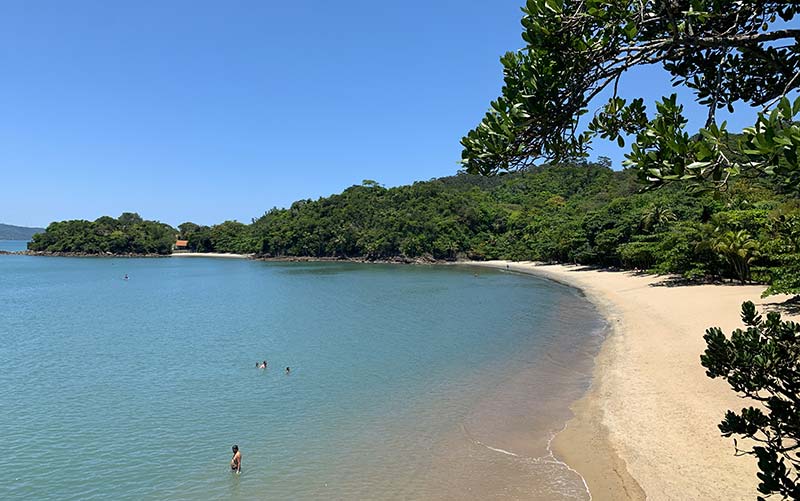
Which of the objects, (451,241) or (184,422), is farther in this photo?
(451,241)

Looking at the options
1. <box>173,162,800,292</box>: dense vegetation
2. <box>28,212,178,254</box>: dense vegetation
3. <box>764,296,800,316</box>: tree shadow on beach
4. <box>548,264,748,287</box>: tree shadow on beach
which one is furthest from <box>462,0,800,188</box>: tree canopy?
<box>28,212,178,254</box>: dense vegetation

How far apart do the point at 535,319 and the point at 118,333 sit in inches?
959

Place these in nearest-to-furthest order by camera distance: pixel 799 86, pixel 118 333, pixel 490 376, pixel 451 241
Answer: pixel 799 86, pixel 490 376, pixel 118 333, pixel 451 241

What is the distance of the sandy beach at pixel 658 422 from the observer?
9062mm

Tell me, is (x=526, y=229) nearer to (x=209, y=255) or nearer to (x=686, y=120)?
(x=686, y=120)

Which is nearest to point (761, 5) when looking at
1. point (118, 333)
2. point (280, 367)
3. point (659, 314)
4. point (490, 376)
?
point (490, 376)

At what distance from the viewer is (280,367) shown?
20.2 metres

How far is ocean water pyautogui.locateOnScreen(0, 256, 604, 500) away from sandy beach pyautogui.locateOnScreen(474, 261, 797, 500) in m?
0.69

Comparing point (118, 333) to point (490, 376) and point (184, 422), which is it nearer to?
point (184, 422)

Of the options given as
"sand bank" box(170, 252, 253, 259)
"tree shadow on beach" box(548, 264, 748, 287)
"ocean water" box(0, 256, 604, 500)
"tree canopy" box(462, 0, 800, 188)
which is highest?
"tree canopy" box(462, 0, 800, 188)

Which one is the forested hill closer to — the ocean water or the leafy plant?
the leafy plant

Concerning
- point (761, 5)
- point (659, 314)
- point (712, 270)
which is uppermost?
point (761, 5)

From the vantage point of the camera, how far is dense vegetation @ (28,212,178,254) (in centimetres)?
12731

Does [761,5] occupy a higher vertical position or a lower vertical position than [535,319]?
higher
